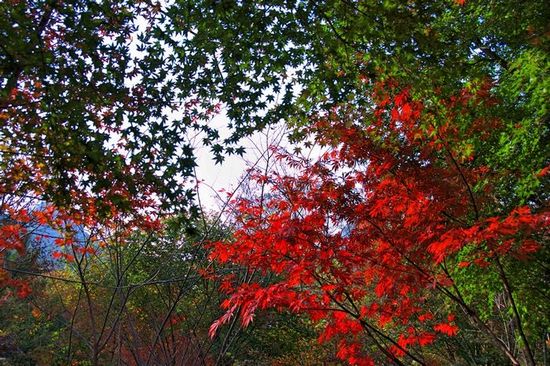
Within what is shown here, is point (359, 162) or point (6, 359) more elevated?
point (359, 162)

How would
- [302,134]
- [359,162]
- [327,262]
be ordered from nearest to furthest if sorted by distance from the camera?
[327,262] < [359,162] < [302,134]

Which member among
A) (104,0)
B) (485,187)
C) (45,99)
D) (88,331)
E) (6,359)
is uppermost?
(104,0)

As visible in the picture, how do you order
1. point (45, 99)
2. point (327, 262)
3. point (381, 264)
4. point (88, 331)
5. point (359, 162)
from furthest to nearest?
point (88, 331), point (359, 162), point (381, 264), point (327, 262), point (45, 99)

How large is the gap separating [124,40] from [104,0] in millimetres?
565

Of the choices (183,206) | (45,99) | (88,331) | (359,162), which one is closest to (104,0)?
(45,99)

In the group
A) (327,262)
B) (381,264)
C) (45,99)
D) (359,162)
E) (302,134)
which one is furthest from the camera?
(302,134)

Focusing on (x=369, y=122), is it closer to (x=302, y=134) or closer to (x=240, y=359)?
(x=302, y=134)

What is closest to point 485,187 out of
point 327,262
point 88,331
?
point 327,262

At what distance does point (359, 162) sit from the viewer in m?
4.98

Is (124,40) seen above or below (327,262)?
above

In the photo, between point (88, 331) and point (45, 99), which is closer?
point (45, 99)

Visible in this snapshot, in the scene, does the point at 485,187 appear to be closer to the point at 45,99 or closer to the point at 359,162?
the point at 359,162

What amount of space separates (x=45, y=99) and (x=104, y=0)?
1.01 metres

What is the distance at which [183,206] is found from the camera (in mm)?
3789
